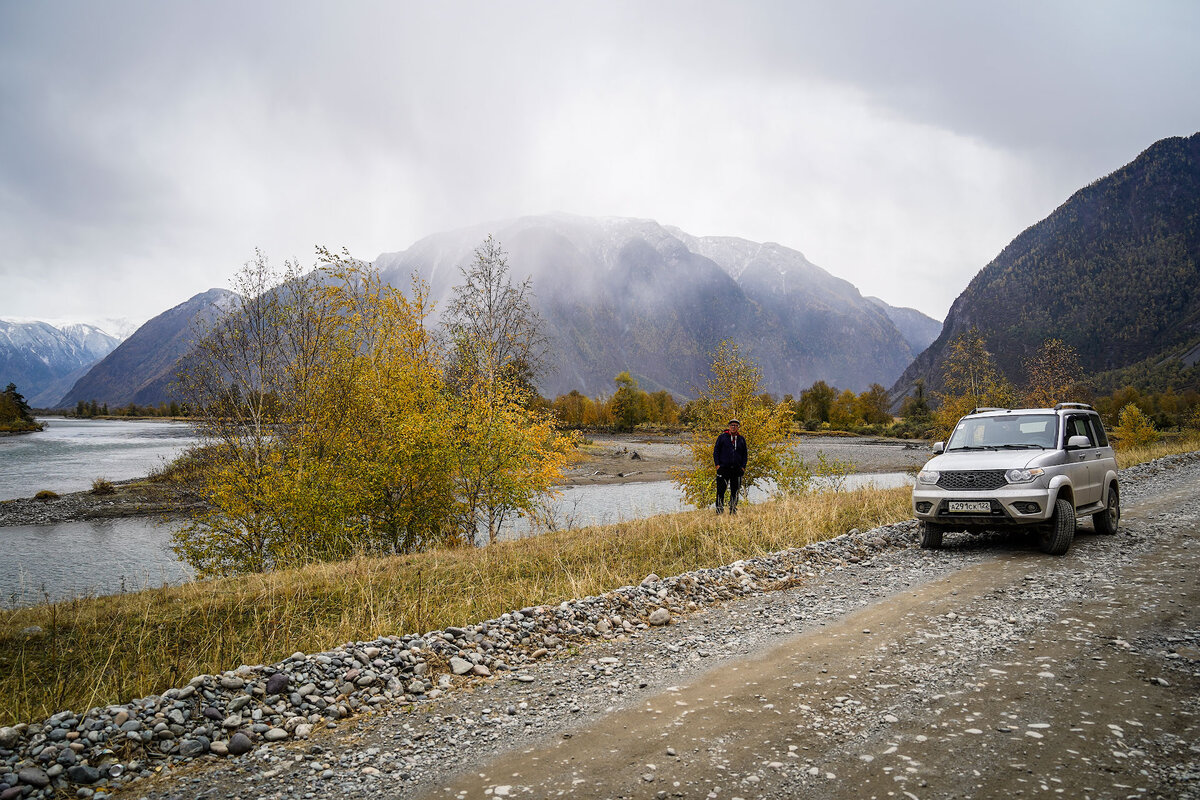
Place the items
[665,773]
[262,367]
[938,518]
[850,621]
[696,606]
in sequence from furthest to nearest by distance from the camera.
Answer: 1. [262,367]
2. [938,518]
3. [696,606]
4. [850,621]
5. [665,773]

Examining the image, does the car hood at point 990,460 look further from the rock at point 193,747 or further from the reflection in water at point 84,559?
the reflection in water at point 84,559

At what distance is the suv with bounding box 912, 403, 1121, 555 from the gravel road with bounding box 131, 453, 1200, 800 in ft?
7.29

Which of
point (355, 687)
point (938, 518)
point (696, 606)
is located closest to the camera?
point (355, 687)

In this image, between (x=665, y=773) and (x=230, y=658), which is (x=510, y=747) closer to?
(x=665, y=773)

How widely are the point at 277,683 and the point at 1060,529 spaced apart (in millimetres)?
11221

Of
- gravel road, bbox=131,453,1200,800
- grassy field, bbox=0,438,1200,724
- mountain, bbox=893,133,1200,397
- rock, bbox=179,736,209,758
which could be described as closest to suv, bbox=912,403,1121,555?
gravel road, bbox=131,453,1200,800

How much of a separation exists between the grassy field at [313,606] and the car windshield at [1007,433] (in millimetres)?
2748

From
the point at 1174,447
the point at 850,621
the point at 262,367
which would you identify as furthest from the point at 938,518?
the point at 1174,447

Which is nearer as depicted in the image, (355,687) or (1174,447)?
(355,687)

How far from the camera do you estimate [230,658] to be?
19.5ft

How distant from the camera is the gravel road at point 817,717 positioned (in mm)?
3729

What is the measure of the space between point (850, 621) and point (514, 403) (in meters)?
14.2

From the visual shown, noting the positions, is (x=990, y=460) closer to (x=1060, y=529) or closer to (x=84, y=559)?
(x=1060, y=529)

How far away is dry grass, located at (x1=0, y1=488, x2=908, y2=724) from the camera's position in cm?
565
